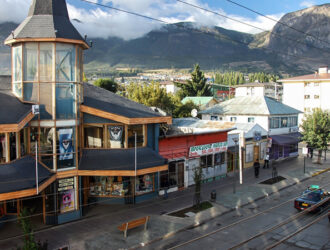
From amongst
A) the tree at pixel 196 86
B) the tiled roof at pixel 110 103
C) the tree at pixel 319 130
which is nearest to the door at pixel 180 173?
the tiled roof at pixel 110 103

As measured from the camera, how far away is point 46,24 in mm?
17359

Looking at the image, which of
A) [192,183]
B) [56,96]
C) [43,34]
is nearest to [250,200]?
[192,183]

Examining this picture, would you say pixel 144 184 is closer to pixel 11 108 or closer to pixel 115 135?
pixel 115 135

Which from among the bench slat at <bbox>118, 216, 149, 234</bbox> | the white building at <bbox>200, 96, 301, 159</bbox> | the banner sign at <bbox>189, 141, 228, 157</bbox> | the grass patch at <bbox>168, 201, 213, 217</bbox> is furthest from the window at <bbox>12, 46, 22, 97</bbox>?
the white building at <bbox>200, 96, 301, 159</bbox>

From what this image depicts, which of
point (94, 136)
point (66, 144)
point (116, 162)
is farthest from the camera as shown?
point (94, 136)

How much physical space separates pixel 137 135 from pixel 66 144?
4.88m

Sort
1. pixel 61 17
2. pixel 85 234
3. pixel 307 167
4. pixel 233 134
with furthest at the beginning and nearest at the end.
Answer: pixel 307 167
pixel 233 134
pixel 61 17
pixel 85 234

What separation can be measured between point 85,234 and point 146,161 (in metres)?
5.35

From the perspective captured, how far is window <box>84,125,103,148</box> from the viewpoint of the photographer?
772 inches

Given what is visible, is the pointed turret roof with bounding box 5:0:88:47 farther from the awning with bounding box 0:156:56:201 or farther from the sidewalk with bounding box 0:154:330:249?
the sidewalk with bounding box 0:154:330:249

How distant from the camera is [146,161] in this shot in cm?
1947

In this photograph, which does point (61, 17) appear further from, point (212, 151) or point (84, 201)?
point (212, 151)

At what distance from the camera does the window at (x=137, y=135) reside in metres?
20.5

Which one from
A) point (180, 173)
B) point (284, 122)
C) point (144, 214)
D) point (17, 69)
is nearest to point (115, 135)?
point (144, 214)
